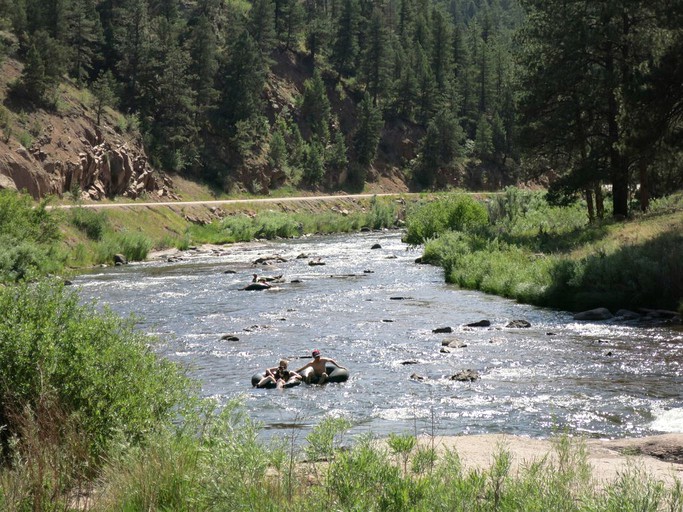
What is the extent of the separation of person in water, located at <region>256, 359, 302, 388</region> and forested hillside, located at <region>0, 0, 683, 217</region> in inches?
725

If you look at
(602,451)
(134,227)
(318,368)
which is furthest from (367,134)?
(602,451)

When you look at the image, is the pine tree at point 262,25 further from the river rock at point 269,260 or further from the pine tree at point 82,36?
the river rock at point 269,260

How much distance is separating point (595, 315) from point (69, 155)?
A: 48350 millimetres

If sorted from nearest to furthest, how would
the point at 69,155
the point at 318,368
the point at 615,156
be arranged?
1. the point at 318,368
2. the point at 615,156
3. the point at 69,155

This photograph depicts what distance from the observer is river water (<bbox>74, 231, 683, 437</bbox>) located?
1463 cm

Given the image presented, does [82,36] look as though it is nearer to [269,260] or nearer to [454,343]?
[269,260]

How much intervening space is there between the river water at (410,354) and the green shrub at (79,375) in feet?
6.48

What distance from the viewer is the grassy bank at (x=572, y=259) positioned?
25438 mm

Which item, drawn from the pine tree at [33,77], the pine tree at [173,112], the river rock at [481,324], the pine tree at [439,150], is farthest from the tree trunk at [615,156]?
the pine tree at [439,150]

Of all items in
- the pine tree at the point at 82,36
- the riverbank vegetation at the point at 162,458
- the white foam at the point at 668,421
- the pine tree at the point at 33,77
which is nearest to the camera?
the riverbank vegetation at the point at 162,458

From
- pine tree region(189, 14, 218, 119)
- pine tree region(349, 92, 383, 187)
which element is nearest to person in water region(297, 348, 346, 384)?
pine tree region(189, 14, 218, 119)

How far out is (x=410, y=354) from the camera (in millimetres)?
20844

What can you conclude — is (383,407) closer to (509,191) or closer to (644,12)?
(644,12)

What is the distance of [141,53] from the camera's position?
81438mm
